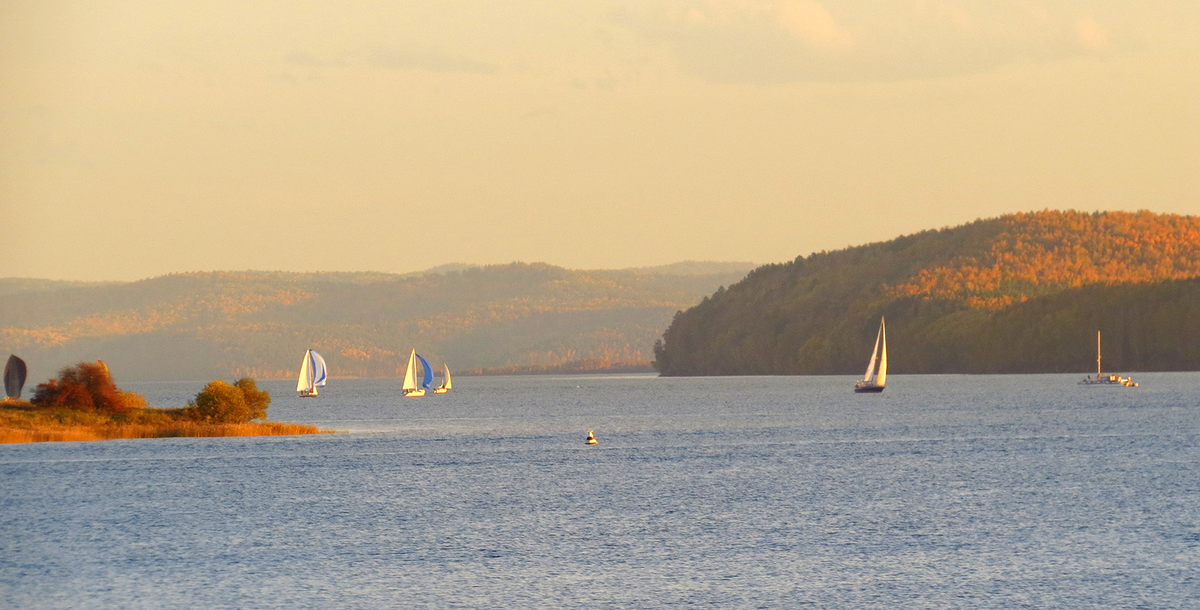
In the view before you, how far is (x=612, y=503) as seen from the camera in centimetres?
7938

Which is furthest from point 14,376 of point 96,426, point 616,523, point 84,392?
point 616,523

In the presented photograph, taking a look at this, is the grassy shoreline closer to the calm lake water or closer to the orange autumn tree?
the orange autumn tree

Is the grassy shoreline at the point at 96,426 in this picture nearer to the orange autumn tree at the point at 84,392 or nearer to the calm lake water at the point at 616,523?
the orange autumn tree at the point at 84,392

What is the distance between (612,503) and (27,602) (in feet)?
114

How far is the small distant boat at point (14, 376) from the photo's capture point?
152 metres

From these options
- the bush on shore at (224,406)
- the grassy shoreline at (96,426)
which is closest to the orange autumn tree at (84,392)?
the grassy shoreline at (96,426)

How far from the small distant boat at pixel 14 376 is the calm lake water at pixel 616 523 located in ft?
77.2

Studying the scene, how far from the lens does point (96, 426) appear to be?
120062 millimetres

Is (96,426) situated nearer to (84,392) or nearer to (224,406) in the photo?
(84,392)

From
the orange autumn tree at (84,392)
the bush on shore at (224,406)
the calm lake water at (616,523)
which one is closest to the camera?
the calm lake water at (616,523)

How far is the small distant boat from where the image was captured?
499 feet

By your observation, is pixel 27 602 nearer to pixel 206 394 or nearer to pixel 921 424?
pixel 206 394

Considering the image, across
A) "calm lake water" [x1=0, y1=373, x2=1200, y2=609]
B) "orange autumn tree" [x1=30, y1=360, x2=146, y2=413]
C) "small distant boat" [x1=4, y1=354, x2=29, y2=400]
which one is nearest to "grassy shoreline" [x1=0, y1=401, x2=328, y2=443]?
"orange autumn tree" [x1=30, y1=360, x2=146, y2=413]

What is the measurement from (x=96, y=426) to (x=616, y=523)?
64390 millimetres
